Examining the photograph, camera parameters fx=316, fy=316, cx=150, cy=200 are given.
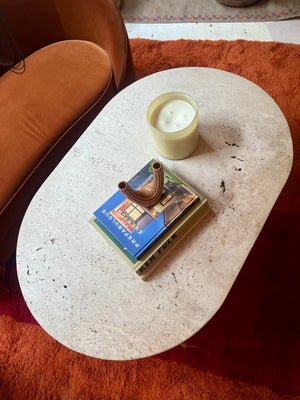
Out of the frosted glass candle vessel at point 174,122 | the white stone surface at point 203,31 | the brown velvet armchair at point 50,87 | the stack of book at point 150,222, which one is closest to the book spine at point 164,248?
the stack of book at point 150,222

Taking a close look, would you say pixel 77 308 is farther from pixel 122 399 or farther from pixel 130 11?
pixel 130 11

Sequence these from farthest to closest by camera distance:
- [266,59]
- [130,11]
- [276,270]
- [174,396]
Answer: [130,11], [266,59], [276,270], [174,396]

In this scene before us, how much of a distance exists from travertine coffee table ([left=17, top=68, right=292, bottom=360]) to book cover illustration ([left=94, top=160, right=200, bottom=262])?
0.19 ft

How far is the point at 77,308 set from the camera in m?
0.72

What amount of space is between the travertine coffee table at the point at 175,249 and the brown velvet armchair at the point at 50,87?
0.27 meters

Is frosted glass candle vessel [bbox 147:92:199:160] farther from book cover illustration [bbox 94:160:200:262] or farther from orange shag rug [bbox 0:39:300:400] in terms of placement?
orange shag rug [bbox 0:39:300:400]

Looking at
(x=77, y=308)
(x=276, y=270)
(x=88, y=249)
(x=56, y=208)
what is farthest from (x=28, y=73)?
(x=276, y=270)

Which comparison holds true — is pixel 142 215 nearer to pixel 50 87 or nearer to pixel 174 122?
pixel 174 122

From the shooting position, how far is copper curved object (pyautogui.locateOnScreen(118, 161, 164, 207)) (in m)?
0.66

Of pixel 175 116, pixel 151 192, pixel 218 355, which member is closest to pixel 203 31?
pixel 175 116

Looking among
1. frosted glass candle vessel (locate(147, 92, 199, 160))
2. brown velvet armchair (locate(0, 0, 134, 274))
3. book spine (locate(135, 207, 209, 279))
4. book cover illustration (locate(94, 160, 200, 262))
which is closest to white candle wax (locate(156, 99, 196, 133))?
frosted glass candle vessel (locate(147, 92, 199, 160))

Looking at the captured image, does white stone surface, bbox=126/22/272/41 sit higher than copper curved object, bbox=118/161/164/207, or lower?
lower

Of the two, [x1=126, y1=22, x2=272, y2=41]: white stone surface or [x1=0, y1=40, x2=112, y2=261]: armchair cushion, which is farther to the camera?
[x1=126, y1=22, x2=272, y2=41]: white stone surface

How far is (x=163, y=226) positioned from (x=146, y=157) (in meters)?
0.23
